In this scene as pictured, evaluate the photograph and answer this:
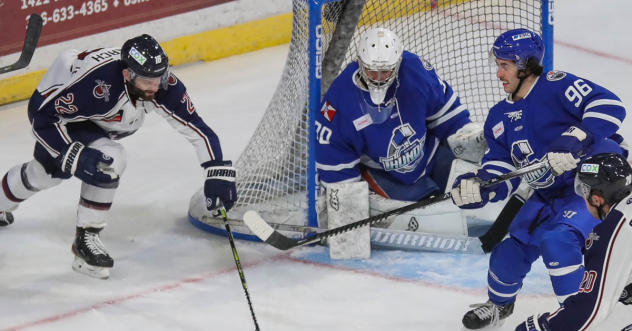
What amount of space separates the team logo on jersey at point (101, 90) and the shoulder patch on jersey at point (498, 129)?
1.43m

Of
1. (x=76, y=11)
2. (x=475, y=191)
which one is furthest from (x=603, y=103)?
(x=76, y=11)

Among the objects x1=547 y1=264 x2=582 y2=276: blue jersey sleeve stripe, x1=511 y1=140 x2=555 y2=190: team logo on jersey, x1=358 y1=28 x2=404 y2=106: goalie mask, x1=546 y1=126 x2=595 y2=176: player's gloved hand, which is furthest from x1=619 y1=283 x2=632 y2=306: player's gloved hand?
x1=358 y1=28 x2=404 y2=106: goalie mask

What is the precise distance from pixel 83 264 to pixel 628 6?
4.86 metres

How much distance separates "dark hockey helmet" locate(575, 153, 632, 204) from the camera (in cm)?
282

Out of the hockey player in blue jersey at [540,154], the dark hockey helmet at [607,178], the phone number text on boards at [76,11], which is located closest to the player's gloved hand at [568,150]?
the hockey player in blue jersey at [540,154]

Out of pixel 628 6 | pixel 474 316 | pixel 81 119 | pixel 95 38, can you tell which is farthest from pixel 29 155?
pixel 628 6

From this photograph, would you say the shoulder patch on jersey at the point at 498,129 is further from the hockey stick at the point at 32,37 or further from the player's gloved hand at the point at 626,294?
the hockey stick at the point at 32,37

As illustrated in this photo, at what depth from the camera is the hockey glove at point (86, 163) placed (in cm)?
391

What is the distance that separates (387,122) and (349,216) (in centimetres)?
41

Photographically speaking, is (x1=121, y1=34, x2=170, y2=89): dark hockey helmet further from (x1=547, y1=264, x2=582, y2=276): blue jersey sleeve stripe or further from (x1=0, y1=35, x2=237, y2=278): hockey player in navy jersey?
(x1=547, y1=264, x2=582, y2=276): blue jersey sleeve stripe

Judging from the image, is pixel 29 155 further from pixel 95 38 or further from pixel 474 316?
pixel 474 316

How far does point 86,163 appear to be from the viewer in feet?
12.8

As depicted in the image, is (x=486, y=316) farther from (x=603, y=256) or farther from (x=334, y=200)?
(x=603, y=256)

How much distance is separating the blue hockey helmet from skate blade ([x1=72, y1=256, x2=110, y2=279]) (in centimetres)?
176
